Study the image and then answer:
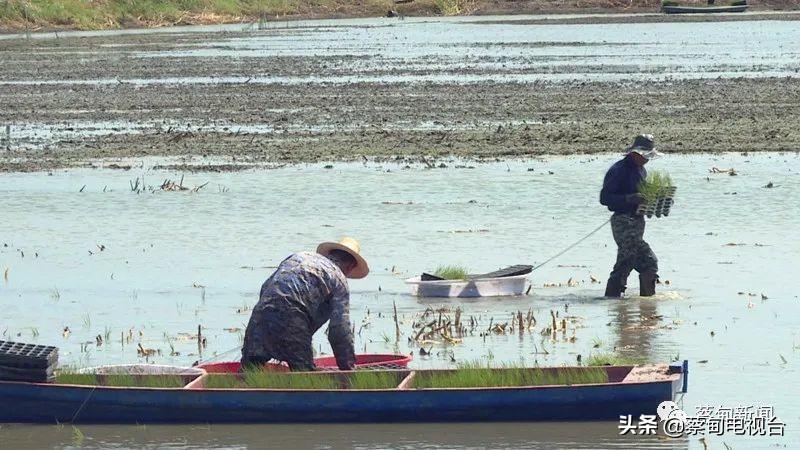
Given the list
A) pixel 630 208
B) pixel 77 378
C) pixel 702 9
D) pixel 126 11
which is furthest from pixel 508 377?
pixel 702 9

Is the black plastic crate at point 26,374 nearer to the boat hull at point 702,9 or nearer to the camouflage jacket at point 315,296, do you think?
the camouflage jacket at point 315,296

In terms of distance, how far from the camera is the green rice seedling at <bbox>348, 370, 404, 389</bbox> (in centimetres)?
1107

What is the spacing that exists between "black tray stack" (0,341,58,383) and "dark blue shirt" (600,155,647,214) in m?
5.57

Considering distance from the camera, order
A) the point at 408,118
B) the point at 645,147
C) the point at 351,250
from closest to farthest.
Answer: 1. the point at 351,250
2. the point at 645,147
3. the point at 408,118

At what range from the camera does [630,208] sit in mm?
15016

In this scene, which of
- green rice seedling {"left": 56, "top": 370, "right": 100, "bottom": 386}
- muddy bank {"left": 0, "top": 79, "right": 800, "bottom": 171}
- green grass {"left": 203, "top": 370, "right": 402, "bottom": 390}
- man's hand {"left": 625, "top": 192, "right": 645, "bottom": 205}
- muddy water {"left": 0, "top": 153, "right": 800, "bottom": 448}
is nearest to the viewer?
green grass {"left": 203, "top": 370, "right": 402, "bottom": 390}

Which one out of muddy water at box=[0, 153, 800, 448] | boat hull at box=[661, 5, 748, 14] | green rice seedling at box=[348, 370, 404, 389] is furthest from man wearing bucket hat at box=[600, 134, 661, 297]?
boat hull at box=[661, 5, 748, 14]

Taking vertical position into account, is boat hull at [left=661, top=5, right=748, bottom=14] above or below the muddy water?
above

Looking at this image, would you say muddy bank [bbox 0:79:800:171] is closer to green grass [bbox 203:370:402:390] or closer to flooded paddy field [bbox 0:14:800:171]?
flooded paddy field [bbox 0:14:800:171]

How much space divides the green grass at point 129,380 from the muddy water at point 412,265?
0.35m

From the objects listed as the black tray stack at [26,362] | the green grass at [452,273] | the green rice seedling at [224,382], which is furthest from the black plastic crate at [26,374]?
the green grass at [452,273]

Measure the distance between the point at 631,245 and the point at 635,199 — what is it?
1.34 feet

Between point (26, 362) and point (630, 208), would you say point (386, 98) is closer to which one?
point (630, 208)

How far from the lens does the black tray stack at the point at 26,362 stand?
35.9 ft
